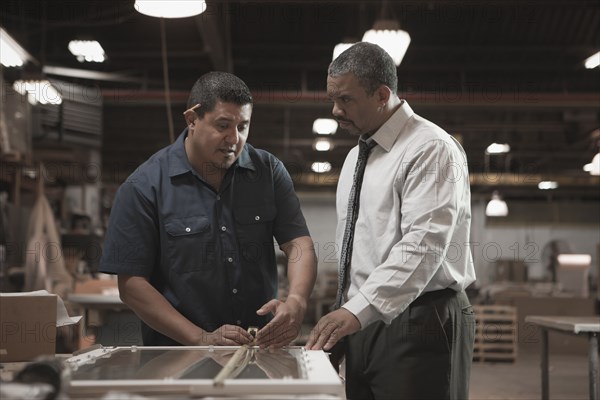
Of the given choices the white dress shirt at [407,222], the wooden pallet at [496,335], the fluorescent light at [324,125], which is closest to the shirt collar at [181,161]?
the white dress shirt at [407,222]

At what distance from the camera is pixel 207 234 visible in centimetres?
235

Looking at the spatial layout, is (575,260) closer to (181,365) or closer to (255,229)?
(255,229)

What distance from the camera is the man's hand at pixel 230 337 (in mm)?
2068

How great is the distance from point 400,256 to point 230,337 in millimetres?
554

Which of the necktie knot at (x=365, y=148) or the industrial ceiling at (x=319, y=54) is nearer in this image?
the necktie knot at (x=365, y=148)

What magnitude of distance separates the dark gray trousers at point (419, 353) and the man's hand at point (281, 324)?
0.68 ft

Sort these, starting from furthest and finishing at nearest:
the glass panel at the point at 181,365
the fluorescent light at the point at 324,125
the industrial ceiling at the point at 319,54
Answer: the fluorescent light at the point at 324,125 < the industrial ceiling at the point at 319,54 < the glass panel at the point at 181,365

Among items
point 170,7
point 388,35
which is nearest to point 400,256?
point 170,7

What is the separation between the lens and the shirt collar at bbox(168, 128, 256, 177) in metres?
2.37

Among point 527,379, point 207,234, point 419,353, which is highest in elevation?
point 207,234

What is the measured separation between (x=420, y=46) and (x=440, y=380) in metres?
6.33

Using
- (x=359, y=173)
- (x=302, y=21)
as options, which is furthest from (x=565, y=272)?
(x=359, y=173)

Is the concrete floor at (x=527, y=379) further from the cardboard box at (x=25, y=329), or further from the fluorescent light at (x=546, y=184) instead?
the fluorescent light at (x=546, y=184)

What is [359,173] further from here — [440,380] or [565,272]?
[565,272]
